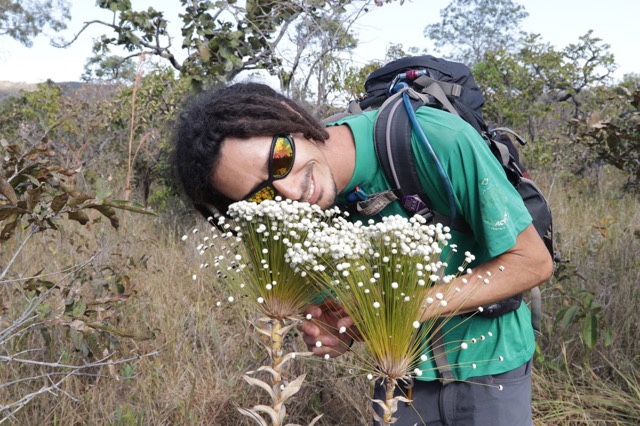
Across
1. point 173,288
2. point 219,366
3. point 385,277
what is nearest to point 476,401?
point 385,277

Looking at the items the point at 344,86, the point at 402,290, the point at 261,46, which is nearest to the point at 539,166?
the point at 344,86

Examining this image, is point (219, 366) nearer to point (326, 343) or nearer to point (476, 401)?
point (326, 343)

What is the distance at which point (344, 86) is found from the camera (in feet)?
17.1

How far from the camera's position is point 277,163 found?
62.1 inches

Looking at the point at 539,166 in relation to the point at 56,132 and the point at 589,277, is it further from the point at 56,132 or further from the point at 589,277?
the point at 56,132

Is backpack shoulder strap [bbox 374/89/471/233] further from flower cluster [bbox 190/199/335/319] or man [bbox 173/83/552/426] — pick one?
flower cluster [bbox 190/199/335/319]

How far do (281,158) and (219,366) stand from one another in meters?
1.90

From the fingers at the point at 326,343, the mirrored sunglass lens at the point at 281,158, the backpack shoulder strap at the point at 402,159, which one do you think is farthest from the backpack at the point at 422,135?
the fingers at the point at 326,343

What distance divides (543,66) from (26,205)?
9.06m

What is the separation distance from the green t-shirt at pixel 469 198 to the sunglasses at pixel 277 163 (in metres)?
0.21

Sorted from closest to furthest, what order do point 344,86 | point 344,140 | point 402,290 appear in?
point 402,290 < point 344,140 < point 344,86

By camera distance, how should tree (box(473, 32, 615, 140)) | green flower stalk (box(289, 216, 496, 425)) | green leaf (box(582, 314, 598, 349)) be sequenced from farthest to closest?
tree (box(473, 32, 615, 140)) → green leaf (box(582, 314, 598, 349)) → green flower stalk (box(289, 216, 496, 425))

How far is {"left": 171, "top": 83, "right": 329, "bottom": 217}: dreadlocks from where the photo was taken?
5.23 feet

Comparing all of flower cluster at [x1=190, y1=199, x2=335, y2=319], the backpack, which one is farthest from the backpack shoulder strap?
flower cluster at [x1=190, y1=199, x2=335, y2=319]
